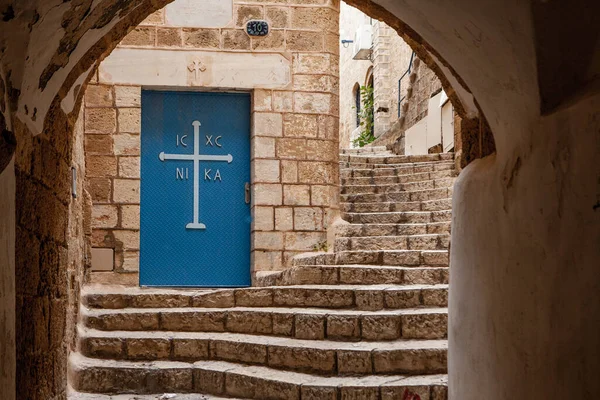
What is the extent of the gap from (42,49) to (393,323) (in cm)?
300

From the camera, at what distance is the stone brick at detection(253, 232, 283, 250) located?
6680mm

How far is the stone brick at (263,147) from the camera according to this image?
676 centimetres

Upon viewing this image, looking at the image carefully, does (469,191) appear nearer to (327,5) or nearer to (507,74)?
(507,74)

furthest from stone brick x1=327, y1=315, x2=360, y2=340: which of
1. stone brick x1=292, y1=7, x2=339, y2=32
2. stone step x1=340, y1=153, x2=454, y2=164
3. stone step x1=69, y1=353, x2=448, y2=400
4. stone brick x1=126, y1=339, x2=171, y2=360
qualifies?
stone step x1=340, y1=153, x2=454, y2=164

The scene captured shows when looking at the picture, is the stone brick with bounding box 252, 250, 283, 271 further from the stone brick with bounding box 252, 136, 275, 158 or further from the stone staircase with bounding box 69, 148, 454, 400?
the stone brick with bounding box 252, 136, 275, 158

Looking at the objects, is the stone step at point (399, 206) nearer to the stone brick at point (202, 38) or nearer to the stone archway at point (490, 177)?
the stone brick at point (202, 38)

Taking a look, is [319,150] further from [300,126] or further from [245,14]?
[245,14]

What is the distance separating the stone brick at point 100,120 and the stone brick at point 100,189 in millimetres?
428

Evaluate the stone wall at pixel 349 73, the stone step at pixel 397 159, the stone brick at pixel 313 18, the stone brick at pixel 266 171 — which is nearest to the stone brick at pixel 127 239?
the stone brick at pixel 266 171

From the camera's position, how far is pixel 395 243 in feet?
20.3

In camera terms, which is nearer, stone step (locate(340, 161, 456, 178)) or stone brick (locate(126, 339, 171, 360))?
stone brick (locate(126, 339, 171, 360))

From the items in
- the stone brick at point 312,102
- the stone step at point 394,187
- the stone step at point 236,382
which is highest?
the stone brick at point 312,102

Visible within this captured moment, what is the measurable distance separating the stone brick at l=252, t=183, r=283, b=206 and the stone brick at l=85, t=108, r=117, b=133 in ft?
4.33

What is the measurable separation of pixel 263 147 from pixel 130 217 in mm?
1291
